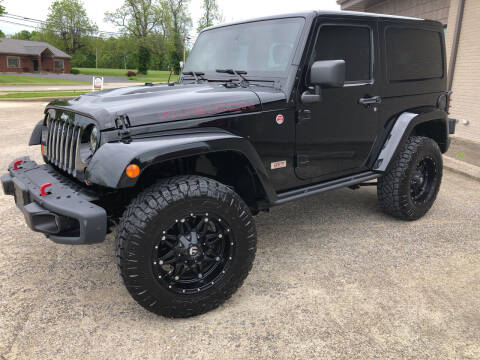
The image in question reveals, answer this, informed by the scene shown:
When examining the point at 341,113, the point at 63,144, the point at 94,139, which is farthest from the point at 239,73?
the point at 63,144

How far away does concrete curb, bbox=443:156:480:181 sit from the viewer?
19.2ft

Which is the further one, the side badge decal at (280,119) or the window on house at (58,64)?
the window on house at (58,64)

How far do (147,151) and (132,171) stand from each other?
0.14 m

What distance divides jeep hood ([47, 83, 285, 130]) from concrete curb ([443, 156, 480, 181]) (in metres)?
4.31

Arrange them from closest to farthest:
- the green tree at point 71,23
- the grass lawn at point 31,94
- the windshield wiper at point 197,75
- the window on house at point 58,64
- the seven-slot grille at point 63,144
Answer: the seven-slot grille at point 63,144, the windshield wiper at point 197,75, the grass lawn at point 31,94, the window on house at point 58,64, the green tree at point 71,23

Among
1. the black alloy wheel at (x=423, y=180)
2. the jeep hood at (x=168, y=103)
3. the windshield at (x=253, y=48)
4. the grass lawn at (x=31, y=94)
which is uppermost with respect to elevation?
the windshield at (x=253, y=48)

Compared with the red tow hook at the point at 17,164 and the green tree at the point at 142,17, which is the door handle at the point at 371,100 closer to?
the red tow hook at the point at 17,164

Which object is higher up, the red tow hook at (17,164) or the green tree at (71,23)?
the green tree at (71,23)

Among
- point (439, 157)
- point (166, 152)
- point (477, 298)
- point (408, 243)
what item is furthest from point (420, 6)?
point (166, 152)

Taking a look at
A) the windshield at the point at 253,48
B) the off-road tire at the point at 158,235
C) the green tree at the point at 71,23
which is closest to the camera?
the off-road tire at the point at 158,235

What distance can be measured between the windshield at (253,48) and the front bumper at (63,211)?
1.59 meters

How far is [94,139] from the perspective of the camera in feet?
8.03

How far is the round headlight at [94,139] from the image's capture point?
239cm

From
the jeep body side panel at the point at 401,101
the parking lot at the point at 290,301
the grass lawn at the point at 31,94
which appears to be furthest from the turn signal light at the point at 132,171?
the grass lawn at the point at 31,94
